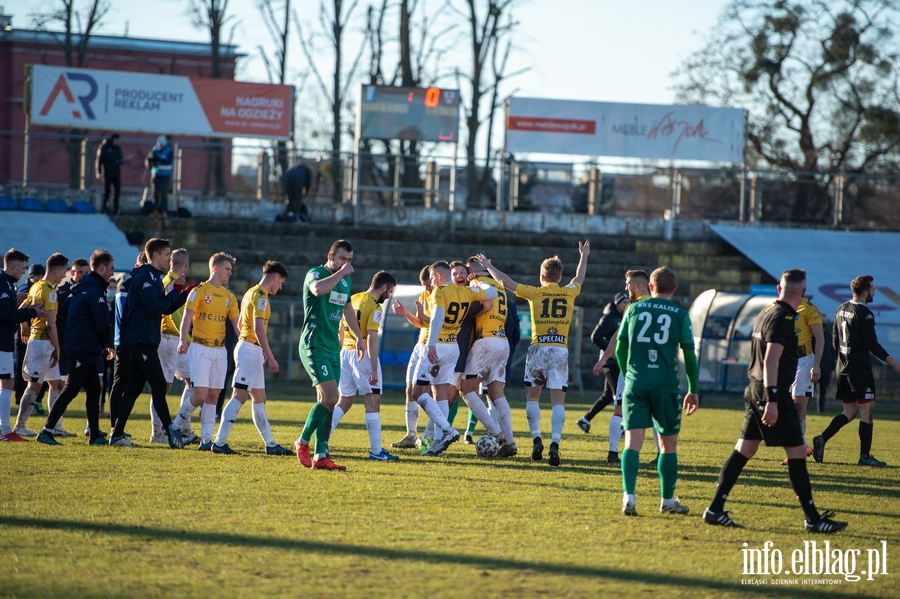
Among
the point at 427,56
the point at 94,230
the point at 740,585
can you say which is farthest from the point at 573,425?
the point at 427,56

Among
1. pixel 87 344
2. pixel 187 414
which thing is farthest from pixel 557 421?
pixel 87 344

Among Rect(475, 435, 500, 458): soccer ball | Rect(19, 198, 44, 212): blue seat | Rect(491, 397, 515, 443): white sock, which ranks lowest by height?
Rect(475, 435, 500, 458): soccer ball

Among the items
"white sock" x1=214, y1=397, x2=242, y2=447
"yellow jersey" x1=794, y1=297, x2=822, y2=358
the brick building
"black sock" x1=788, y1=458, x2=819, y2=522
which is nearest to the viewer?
"black sock" x1=788, y1=458, x2=819, y2=522

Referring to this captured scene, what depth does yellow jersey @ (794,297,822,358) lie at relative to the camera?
11.5 metres

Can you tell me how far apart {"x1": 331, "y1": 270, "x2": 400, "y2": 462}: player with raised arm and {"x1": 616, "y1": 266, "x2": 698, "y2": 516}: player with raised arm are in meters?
3.41

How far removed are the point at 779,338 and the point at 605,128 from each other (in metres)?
22.2

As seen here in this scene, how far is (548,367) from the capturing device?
10391mm

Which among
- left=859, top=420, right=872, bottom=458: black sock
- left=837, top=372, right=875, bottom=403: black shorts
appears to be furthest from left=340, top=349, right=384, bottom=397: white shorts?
left=859, top=420, right=872, bottom=458: black sock

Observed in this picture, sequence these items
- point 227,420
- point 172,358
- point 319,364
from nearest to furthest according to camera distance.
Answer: point 319,364 < point 227,420 < point 172,358

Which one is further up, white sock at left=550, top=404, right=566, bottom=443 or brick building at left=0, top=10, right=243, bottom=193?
brick building at left=0, top=10, right=243, bottom=193

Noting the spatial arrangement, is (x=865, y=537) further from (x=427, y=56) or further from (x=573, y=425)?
(x=427, y=56)

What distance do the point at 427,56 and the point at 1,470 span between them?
32.3 meters

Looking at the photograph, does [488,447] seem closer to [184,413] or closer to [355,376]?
[355,376]

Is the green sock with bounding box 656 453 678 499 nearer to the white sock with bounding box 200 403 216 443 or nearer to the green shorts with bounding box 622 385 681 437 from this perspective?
the green shorts with bounding box 622 385 681 437
